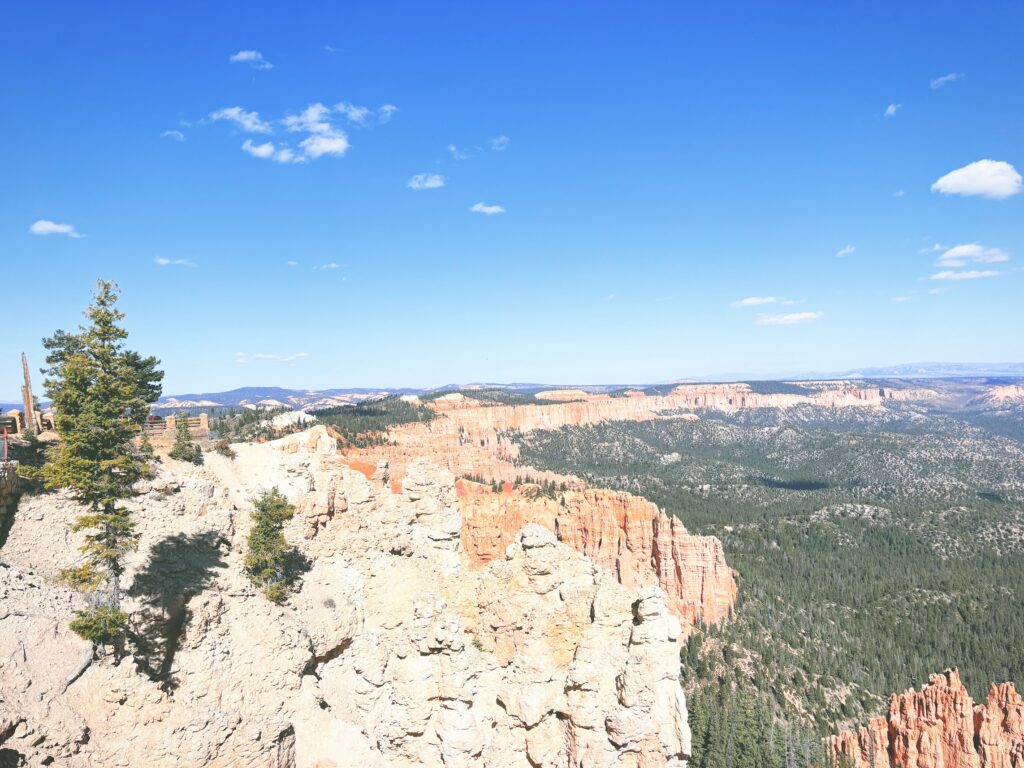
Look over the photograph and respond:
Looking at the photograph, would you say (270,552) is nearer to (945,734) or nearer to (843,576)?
(945,734)

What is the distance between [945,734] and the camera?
39.8 m


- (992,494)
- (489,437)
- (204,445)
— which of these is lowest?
(992,494)

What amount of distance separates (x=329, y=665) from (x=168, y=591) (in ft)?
21.5

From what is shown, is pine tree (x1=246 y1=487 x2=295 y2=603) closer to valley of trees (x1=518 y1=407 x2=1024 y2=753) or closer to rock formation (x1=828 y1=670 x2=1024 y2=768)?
valley of trees (x1=518 y1=407 x2=1024 y2=753)

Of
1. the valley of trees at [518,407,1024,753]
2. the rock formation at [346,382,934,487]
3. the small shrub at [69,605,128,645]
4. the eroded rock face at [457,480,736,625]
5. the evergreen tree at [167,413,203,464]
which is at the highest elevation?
the evergreen tree at [167,413,203,464]

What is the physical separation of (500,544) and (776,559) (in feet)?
173

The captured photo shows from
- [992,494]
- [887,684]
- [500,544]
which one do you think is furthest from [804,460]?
[500,544]

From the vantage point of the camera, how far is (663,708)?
57.5ft

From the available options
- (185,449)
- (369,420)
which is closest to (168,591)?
(185,449)

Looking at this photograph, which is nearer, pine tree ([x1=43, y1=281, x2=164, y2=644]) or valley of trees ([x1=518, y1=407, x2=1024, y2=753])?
pine tree ([x1=43, y1=281, x2=164, y2=644])

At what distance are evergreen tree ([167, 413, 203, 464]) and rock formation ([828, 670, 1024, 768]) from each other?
50817 millimetres

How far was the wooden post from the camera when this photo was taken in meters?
31.3

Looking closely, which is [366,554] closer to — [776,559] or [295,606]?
[295,606]

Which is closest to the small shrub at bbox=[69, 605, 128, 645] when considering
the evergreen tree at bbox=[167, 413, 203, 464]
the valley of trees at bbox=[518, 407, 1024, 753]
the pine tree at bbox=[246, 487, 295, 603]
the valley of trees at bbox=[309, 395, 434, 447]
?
the pine tree at bbox=[246, 487, 295, 603]
